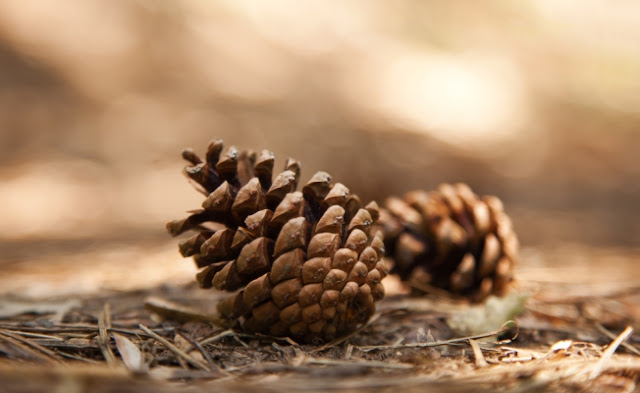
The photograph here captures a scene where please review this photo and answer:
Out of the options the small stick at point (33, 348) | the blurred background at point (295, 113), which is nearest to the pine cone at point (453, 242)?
the small stick at point (33, 348)

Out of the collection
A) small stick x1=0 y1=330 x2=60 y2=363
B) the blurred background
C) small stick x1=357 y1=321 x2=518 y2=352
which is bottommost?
small stick x1=357 y1=321 x2=518 y2=352

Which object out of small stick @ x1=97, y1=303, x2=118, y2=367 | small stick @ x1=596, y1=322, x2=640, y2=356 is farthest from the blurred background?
small stick @ x1=596, y1=322, x2=640, y2=356

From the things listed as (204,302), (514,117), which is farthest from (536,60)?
(204,302)

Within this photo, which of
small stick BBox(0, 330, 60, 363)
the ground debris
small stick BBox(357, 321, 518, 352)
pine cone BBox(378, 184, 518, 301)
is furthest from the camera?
pine cone BBox(378, 184, 518, 301)

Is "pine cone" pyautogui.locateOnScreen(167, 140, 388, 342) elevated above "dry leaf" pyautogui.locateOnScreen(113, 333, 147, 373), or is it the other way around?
"pine cone" pyautogui.locateOnScreen(167, 140, 388, 342)

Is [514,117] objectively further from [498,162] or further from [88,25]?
[88,25]

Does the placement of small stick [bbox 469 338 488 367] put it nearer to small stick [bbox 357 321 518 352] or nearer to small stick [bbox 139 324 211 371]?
small stick [bbox 357 321 518 352]

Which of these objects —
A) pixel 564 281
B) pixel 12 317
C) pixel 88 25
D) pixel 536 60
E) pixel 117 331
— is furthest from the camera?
pixel 536 60

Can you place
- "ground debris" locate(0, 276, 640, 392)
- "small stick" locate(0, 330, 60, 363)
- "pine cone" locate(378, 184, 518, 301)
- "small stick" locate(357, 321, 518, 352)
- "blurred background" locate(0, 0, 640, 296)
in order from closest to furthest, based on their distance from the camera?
"ground debris" locate(0, 276, 640, 392)
"small stick" locate(0, 330, 60, 363)
"small stick" locate(357, 321, 518, 352)
"pine cone" locate(378, 184, 518, 301)
"blurred background" locate(0, 0, 640, 296)
